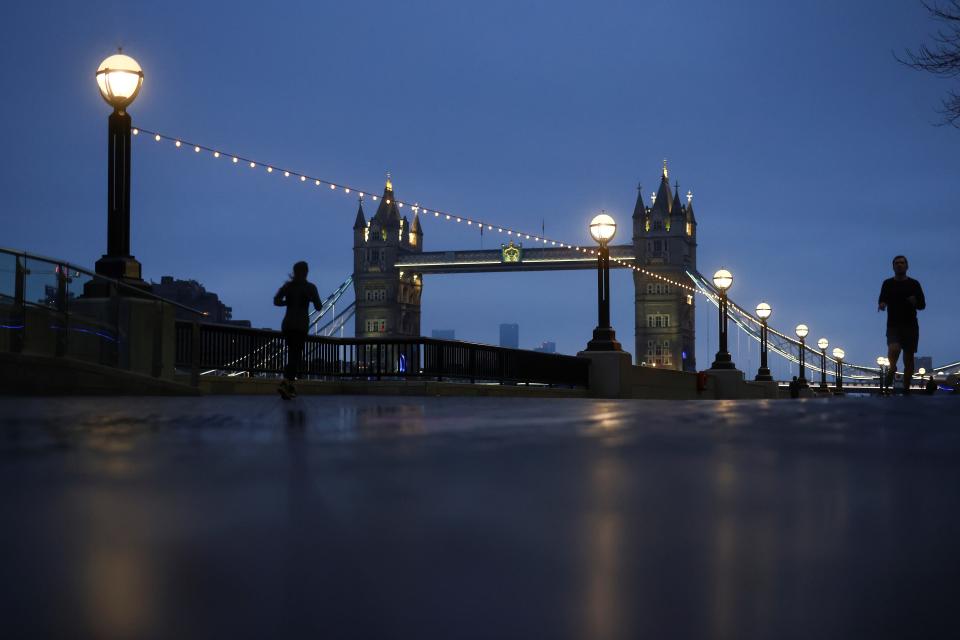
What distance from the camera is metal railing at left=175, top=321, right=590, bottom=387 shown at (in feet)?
61.9

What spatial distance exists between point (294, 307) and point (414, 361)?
9238 mm

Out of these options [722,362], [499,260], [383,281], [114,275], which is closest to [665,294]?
[499,260]

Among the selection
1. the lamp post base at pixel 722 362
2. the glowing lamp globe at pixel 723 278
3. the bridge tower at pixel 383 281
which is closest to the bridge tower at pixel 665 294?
the bridge tower at pixel 383 281

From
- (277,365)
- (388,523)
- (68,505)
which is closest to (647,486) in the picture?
(388,523)

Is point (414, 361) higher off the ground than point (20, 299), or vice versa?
point (20, 299)

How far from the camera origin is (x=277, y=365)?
757 inches

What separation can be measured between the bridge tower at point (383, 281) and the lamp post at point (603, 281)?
10408 cm

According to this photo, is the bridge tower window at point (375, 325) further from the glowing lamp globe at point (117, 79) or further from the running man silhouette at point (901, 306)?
the glowing lamp globe at point (117, 79)

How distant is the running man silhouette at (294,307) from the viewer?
37.7ft

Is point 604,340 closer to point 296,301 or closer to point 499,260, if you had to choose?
point 296,301

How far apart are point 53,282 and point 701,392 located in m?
20.8

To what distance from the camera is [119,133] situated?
1220 centimetres

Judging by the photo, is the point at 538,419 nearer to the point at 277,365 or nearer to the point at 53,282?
the point at 53,282

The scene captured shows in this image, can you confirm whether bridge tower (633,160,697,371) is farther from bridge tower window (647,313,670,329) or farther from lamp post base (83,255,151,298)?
lamp post base (83,255,151,298)
